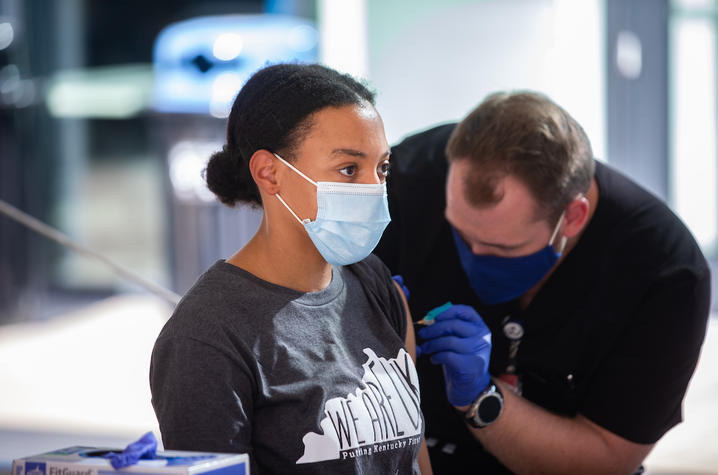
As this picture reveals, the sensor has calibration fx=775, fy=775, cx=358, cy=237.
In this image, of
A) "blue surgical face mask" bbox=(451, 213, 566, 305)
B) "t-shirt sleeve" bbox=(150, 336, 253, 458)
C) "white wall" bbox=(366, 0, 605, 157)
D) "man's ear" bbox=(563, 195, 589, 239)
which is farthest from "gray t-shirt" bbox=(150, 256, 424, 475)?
"white wall" bbox=(366, 0, 605, 157)

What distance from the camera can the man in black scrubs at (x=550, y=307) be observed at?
1.63 meters

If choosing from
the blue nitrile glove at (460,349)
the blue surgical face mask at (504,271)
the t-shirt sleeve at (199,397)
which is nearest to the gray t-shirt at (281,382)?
the t-shirt sleeve at (199,397)

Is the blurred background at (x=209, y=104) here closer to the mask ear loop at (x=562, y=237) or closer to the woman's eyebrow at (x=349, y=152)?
the mask ear loop at (x=562, y=237)

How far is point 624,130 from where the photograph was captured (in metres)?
3.55

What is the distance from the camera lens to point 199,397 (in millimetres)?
1079

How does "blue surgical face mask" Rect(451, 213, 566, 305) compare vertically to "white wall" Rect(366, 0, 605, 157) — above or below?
below

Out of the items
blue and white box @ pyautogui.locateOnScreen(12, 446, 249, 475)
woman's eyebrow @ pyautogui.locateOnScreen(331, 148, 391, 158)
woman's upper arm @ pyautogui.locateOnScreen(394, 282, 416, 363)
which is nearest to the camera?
blue and white box @ pyautogui.locateOnScreen(12, 446, 249, 475)

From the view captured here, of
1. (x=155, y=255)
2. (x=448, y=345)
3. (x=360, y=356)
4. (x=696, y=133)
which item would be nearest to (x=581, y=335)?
(x=448, y=345)

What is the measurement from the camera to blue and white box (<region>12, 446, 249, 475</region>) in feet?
2.89

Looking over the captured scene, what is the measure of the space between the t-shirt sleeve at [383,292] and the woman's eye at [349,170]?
252 mm

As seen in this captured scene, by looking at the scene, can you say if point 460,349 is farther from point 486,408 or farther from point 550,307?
point 550,307

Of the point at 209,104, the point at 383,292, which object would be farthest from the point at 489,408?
the point at 209,104

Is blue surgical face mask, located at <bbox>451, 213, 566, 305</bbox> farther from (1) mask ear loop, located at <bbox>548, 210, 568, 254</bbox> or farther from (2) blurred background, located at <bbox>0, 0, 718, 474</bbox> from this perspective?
(2) blurred background, located at <bbox>0, 0, 718, 474</bbox>

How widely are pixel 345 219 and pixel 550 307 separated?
27.3 inches
